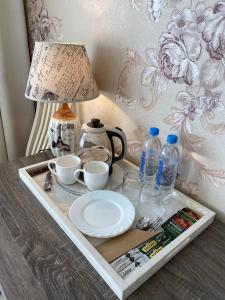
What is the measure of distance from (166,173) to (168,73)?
0.32 metres

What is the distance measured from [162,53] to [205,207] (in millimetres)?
505

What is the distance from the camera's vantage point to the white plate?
0.62 m

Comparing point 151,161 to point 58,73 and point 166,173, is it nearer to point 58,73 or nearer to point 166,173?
point 166,173

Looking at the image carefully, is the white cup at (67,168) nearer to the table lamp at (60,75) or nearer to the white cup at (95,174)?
the white cup at (95,174)

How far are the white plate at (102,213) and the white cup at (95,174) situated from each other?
0.03 m

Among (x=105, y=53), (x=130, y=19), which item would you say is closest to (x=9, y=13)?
(x=105, y=53)

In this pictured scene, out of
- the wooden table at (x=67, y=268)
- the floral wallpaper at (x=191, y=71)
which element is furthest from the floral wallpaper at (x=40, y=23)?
the wooden table at (x=67, y=268)

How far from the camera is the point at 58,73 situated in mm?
838

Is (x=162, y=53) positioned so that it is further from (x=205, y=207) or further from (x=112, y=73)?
(x=205, y=207)

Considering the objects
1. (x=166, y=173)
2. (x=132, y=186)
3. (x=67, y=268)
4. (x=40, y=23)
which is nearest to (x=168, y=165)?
(x=166, y=173)

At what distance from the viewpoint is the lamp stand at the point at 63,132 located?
0.96 m

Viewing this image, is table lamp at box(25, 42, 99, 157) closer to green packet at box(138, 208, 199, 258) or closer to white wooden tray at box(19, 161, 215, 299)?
white wooden tray at box(19, 161, 215, 299)

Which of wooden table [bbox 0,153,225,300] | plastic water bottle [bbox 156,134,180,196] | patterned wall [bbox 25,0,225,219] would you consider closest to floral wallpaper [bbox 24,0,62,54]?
patterned wall [bbox 25,0,225,219]

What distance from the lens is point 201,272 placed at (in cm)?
56
